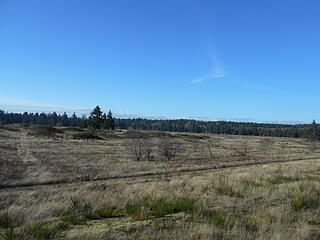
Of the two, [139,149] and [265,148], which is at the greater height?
[139,149]

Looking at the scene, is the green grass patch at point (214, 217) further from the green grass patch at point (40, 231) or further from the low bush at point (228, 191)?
the green grass patch at point (40, 231)

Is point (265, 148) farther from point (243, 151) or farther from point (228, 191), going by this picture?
point (228, 191)

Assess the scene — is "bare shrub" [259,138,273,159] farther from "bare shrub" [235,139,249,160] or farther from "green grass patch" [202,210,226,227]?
"green grass patch" [202,210,226,227]

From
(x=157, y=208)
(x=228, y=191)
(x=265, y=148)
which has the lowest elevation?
(x=265, y=148)

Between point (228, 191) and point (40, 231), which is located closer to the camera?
point (40, 231)

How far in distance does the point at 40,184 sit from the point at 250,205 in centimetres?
1112

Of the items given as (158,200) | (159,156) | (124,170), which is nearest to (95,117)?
(159,156)

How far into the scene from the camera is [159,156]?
1256 inches

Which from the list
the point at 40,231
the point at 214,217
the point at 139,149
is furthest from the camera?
the point at 139,149

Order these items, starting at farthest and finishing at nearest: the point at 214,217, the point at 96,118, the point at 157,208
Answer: the point at 96,118 → the point at 157,208 → the point at 214,217

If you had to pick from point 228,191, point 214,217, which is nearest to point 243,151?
point 228,191

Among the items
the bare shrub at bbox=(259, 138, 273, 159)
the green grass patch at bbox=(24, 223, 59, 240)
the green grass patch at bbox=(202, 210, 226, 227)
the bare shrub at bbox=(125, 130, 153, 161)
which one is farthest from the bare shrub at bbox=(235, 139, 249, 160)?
the green grass patch at bbox=(24, 223, 59, 240)

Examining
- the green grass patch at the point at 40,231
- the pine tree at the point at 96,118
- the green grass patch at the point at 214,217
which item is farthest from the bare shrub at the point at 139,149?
the pine tree at the point at 96,118

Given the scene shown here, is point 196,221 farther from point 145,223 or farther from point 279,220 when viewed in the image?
point 279,220
